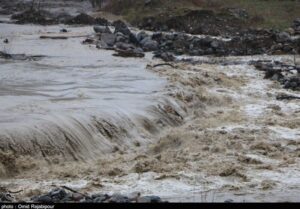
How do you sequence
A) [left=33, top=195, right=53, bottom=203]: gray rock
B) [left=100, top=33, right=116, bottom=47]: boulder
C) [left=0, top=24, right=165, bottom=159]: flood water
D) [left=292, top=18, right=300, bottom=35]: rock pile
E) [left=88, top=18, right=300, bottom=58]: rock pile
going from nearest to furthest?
1. [left=33, top=195, right=53, bottom=203]: gray rock
2. [left=0, top=24, right=165, bottom=159]: flood water
3. [left=88, top=18, right=300, bottom=58]: rock pile
4. [left=100, top=33, right=116, bottom=47]: boulder
5. [left=292, top=18, right=300, bottom=35]: rock pile

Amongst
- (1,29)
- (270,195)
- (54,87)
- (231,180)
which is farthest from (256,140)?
(1,29)

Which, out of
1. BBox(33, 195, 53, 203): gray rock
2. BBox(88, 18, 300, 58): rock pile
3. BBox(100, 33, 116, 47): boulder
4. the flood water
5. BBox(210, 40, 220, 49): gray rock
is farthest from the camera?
BBox(100, 33, 116, 47): boulder

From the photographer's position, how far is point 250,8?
38.2m

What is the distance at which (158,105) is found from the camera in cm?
1412

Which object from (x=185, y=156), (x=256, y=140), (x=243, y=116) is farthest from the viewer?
(x=243, y=116)

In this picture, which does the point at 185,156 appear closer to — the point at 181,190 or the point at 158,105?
the point at 181,190

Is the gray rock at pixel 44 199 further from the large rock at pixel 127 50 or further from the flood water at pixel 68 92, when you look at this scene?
the large rock at pixel 127 50

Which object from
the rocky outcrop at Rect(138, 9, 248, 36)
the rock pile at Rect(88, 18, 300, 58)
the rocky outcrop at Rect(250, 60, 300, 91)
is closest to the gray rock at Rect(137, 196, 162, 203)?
the rocky outcrop at Rect(250, 60, 300, 91)

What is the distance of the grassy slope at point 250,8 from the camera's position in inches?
1393

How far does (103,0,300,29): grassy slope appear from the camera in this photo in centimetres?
3538

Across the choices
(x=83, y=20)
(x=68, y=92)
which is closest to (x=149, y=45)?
(x=68, y=92)

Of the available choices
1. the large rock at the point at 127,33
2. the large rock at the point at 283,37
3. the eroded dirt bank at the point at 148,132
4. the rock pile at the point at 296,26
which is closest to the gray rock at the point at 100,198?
the eroded dirt bank at the point at 148,132

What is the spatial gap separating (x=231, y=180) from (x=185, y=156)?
159 centimetres

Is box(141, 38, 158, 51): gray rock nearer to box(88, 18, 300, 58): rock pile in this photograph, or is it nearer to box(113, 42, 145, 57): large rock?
box(88, 18, 300, 58): rock pile
